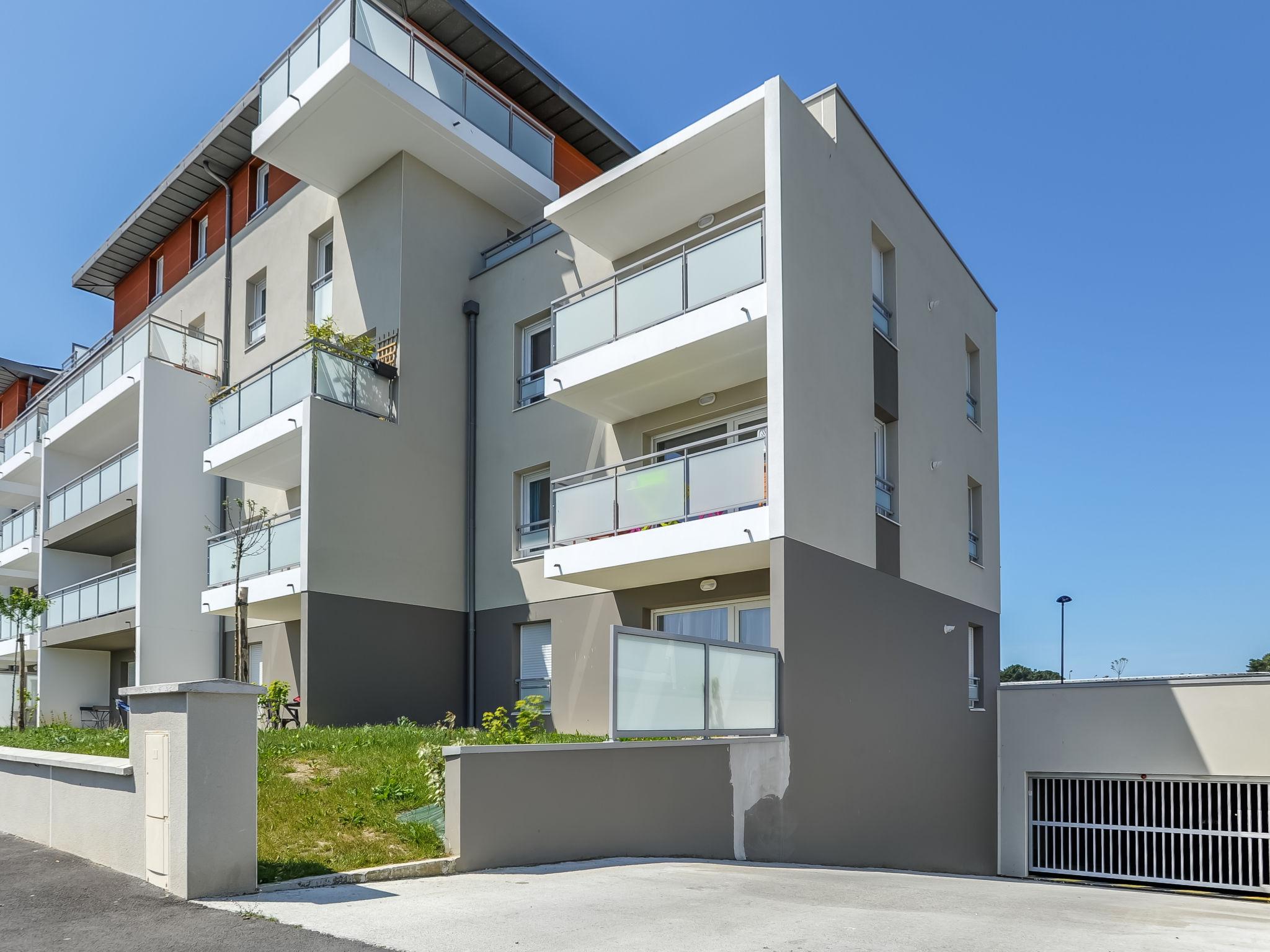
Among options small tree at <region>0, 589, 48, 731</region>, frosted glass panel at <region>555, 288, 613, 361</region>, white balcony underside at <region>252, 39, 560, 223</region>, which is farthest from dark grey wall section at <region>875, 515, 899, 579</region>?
small tree at <region>0, 589, 48, 731</region>

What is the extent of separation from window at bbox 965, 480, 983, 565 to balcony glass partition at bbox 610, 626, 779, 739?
31.3 ft

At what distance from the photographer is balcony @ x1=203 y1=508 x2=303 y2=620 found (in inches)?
693

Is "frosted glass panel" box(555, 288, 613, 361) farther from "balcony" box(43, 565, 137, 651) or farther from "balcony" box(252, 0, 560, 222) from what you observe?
"balcony" box(43, 565, 137, 651)

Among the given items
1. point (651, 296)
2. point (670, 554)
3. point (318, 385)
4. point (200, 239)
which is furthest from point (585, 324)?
point (200, 239)

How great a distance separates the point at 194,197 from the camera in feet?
86.8

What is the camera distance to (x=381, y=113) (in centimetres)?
1895

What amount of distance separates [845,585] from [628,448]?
4.53 metres

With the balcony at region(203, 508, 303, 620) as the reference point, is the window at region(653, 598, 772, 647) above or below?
below

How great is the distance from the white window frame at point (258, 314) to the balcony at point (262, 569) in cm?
502

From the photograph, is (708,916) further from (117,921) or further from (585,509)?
(585,509)

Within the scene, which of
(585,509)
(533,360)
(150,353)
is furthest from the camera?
(150,353)

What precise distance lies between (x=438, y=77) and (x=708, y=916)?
16272 mm

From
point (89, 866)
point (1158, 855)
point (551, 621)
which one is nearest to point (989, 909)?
point (89, 866)

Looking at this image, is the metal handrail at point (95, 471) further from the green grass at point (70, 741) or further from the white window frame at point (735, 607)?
the white window frame at point (735, 607)
